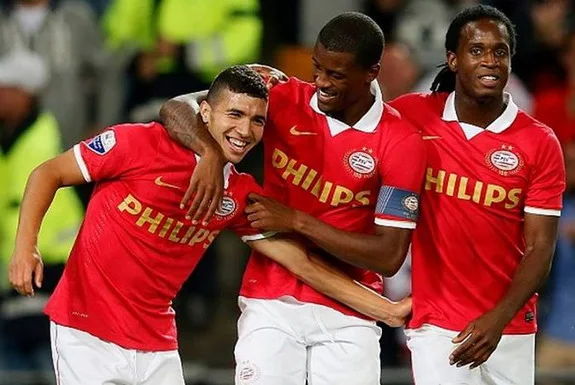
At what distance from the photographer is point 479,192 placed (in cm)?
588

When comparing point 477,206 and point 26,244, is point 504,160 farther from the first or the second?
point 26,244

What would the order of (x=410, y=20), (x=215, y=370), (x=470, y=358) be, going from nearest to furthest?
(x=470, y=358)
(x=215, y=370)
(x=410, y=20)

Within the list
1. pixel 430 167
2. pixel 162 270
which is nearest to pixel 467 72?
pixel 430 167

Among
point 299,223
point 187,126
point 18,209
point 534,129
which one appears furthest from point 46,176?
point 18,209

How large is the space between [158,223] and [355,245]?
0.71 m

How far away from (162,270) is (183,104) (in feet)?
1.99

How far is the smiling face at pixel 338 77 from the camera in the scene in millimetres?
5766

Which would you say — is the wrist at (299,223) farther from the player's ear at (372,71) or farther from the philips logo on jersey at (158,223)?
the player's ear at (372,71)

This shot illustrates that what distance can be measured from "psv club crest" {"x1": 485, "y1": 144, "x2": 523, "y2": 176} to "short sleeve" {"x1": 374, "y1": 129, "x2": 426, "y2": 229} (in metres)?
0.25

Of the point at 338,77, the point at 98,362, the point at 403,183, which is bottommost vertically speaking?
the point at 98,362

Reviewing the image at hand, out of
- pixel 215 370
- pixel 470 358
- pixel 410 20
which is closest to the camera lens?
pixel 470 358

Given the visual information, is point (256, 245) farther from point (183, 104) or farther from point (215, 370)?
point (215, 370)

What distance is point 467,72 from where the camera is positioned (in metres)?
5.82

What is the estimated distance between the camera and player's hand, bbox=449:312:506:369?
5719mm
